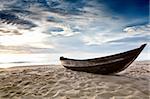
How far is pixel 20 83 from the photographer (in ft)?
29.3

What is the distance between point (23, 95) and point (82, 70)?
4.52 m

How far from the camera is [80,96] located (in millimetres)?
7273

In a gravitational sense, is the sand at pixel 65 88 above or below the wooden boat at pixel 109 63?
below

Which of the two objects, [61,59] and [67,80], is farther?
[61,59]

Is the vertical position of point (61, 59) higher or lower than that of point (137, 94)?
higher

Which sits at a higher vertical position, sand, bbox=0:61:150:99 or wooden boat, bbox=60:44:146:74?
wooden boat, bbox=60:44:146:74

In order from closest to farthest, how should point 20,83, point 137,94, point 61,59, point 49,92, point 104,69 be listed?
point 137,94 < point 49,92 < point 20,83 < point 104,69 < point 61,59

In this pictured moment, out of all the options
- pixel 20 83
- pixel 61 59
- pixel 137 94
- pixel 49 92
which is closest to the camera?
pixel 137 94

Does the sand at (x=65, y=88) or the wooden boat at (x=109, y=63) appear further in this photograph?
the wooden boat at (x=109, y=63)

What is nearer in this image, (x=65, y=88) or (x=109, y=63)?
(x=65, y=88)

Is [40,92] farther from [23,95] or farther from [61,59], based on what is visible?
[61,59]

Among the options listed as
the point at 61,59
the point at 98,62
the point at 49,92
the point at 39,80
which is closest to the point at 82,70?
the point at 98,62

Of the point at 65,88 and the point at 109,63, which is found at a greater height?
the point at 109,63

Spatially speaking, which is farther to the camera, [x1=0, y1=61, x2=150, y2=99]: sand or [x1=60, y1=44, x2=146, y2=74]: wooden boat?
[x1=60, y1=44, x2=146, y2=74]: wooden boat
